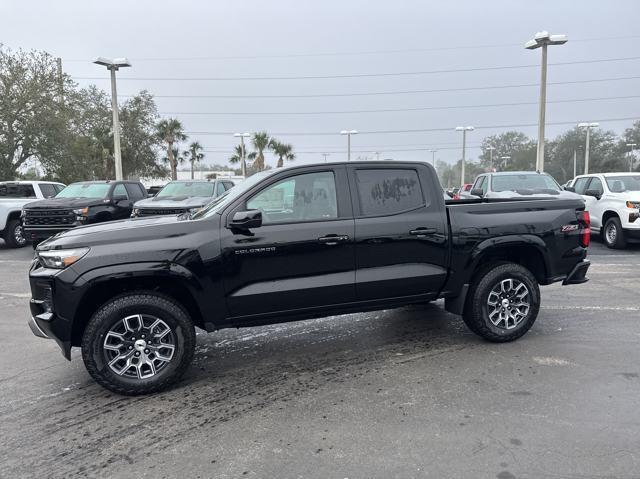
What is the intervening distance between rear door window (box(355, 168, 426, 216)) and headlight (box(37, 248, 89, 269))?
2.37 meters

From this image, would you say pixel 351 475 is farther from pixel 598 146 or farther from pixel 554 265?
pixel 598 146

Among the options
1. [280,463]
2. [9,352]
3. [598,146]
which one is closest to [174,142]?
[9,352]

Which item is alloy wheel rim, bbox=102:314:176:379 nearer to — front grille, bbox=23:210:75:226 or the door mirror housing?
front grille, bbox=23:210:75:226

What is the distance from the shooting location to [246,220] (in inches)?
158

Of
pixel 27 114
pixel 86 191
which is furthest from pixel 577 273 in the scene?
pixel 27 114

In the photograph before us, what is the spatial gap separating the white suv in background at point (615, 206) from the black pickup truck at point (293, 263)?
6990 millimetres

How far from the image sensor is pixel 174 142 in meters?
43.0

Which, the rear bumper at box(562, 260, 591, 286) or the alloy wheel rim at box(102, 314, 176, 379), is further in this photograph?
the rear bumper at box(562, 260, 591, 286)

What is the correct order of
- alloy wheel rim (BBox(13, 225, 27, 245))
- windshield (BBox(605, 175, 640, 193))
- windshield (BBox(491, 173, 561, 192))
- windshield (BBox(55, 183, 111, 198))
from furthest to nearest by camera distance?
1. alloy wheel rim (BBox(13, 225, 27, 245))
2. windshield (BBox(55, 183, 111, 198))
3. windshield (BBox(491, 173, 561, 192))
4. windshield (BBox(605, 175, 640, 193))

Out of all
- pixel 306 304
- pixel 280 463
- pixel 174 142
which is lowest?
pixel 280 463

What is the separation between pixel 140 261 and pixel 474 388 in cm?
282

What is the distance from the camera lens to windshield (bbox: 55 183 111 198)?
12461 mm

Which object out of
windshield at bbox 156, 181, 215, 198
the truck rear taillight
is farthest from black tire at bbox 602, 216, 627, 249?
windshield at bbox 156, 181, 215, 198

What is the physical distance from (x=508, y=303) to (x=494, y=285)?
27 centimetres
